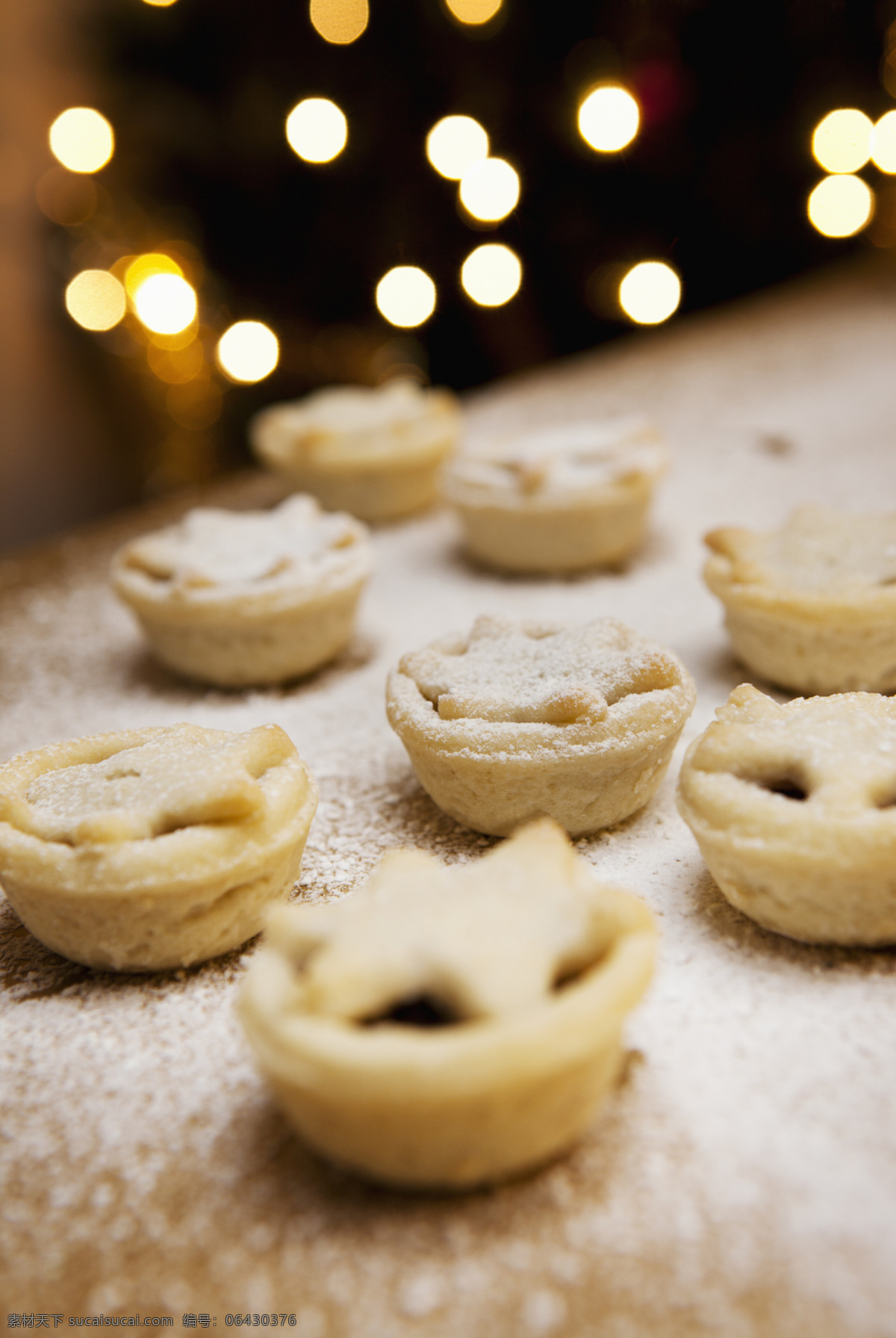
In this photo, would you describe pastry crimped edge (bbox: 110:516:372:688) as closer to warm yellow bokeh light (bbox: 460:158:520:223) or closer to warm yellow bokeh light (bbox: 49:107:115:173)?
warm yellow bokeh light (bbox: 49:107:115:173)

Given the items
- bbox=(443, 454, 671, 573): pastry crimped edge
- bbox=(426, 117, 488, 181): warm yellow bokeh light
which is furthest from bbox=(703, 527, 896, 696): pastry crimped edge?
bbox=(426, 117, 488, 181): warm yellow bokeh light

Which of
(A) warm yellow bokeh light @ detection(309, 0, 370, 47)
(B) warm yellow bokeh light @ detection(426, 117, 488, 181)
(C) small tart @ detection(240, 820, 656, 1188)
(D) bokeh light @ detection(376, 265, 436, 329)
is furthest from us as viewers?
(D) bokeh light @ detection(376, 265, 436, 329)

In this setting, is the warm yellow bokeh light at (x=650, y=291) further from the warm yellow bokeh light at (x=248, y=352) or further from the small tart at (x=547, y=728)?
the small tart at (x=547, y=728)

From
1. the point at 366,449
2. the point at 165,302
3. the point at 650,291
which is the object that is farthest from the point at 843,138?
the point at 165,302

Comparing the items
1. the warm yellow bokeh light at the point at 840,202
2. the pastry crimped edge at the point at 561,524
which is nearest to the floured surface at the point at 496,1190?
the pastry crimped edge at the point at 561,524

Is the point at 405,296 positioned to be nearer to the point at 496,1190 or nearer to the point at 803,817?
the point at 803,817

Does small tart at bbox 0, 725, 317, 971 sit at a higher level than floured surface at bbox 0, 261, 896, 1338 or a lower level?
higher
